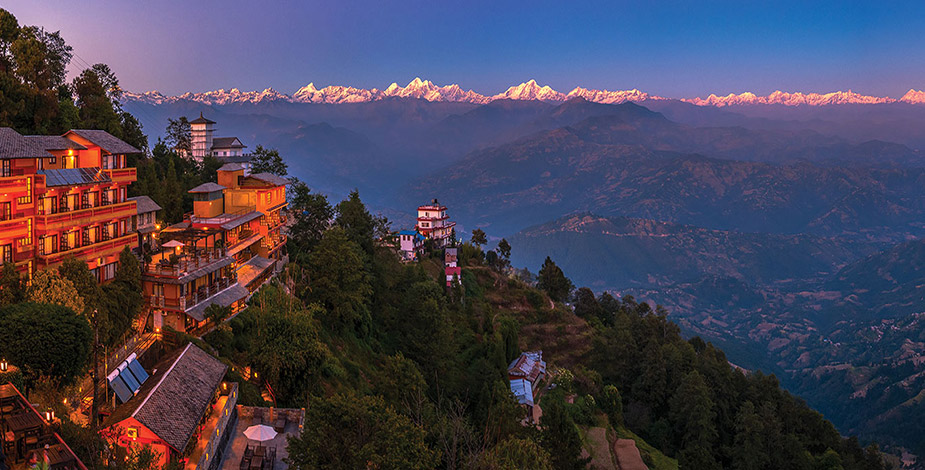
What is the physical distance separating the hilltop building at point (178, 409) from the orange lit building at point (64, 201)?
29.7ft

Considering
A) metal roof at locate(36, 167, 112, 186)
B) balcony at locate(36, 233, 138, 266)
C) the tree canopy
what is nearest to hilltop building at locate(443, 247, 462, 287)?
balcony at locate(36, 233, 138, 266)

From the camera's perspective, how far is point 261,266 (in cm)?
4309

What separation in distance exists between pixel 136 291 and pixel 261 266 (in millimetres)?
13468

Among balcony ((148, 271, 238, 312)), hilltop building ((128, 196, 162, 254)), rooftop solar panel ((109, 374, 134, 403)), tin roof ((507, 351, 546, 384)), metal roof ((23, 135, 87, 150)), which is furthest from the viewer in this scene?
tin roof ((507, 351, 546, 384))

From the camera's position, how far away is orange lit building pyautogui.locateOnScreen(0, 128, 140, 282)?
90.7ft

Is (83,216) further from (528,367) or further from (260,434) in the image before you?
(528,367)

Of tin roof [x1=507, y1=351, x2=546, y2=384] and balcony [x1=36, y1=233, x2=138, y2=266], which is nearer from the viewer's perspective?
balcony [x1=36, y1=233, x2=138, y2=266]

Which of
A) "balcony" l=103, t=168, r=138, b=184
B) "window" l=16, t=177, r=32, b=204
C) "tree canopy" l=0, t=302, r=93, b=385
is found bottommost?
"tree canopy" l=0, t=302, r=93, b=385

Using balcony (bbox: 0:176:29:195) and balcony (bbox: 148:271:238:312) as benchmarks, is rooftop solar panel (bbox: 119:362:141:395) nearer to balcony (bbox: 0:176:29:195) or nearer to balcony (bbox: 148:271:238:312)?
balcony (bbox: 148:271:238:312)

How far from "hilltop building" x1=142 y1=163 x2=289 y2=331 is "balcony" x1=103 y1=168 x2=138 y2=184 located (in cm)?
386

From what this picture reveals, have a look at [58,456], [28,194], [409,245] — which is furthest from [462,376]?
[409,245]

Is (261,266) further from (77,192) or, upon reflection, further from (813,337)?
(813,337)

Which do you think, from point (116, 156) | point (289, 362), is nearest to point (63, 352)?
point (289, 362)

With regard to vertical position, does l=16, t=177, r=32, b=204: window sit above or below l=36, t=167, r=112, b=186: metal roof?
below
